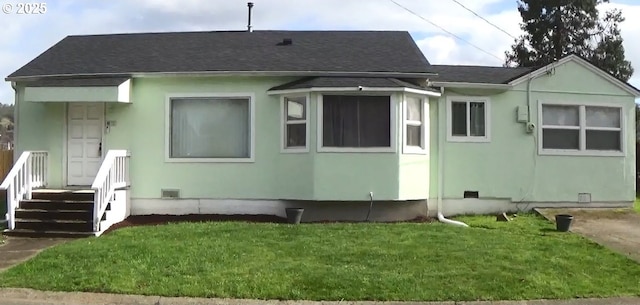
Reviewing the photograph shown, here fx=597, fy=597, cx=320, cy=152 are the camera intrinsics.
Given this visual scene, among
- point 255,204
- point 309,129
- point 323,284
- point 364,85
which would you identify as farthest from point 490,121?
point 323,284

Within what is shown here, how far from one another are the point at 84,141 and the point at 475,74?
950cm

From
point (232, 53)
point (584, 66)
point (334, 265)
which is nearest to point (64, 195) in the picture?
point (232, 53)

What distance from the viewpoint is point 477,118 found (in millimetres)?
14148

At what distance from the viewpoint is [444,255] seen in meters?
8.95

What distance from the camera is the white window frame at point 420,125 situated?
12758 mm

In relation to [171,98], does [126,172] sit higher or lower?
lower

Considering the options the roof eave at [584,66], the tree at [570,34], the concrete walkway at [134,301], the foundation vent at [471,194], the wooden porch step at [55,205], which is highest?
the tree at [570,34]

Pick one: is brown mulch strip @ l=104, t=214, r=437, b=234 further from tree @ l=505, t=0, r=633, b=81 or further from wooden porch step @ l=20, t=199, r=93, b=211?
tree @ l=505, t=0, r=633, b=81

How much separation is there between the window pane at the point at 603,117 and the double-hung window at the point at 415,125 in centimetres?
433

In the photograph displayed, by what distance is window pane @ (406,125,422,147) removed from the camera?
13055 mm

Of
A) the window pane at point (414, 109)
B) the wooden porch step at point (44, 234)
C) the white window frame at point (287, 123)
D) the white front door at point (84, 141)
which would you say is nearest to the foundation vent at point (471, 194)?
the window pane at point (414, 109)

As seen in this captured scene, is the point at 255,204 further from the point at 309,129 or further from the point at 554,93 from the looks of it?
the point at 554,93

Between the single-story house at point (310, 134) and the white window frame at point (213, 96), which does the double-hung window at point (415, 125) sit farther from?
the white window frame at point (213, 96)

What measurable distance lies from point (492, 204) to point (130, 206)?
836 centimetres
